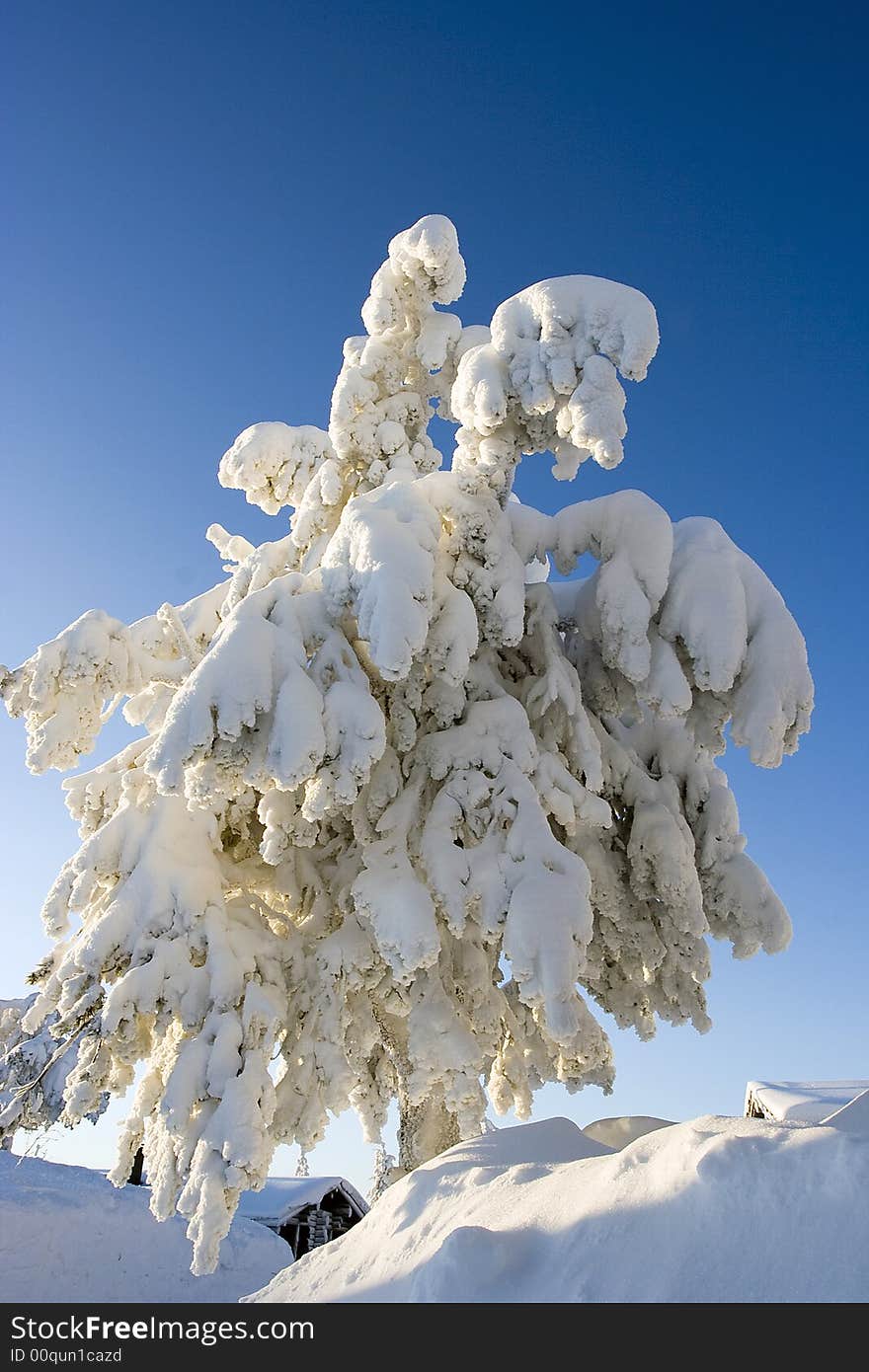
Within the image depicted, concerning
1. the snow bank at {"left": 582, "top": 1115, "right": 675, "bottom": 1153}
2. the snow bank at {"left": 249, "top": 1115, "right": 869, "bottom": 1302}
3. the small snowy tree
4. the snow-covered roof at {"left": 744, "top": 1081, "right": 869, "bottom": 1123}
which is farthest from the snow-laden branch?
the snow-covered roof at {"left": 744, "top": 1081, "right": 869, "bottom": 1123}

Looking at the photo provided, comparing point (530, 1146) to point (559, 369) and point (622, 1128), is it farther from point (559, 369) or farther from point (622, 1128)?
point (559, 369)

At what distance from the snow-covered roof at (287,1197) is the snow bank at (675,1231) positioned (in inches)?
779

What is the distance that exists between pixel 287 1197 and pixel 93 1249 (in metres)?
8.72

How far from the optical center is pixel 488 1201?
14.1ft

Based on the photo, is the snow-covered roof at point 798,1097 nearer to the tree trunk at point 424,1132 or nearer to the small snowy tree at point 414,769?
the small snowy tree at point 414,769

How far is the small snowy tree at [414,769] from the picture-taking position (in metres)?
5.96

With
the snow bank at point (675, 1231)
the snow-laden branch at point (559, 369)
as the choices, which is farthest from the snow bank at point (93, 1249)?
the snow-laden branch at point (559, 369)

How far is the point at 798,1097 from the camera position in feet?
45.8

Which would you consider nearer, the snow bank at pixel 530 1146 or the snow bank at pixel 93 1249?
the snow bank at pixel 530 1146

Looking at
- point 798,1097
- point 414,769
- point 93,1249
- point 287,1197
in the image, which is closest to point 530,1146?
point 414,769

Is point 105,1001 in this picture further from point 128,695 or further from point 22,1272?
point 22,1272
